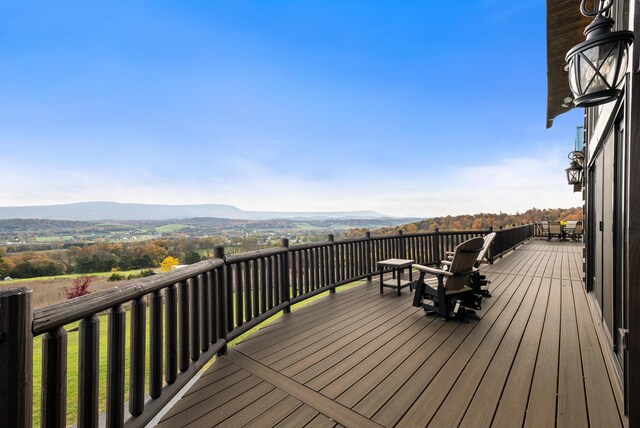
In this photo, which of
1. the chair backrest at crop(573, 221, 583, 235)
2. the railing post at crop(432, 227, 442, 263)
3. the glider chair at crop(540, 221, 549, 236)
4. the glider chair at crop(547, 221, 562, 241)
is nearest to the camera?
the railing post at crop(432, 227, 442, 263)

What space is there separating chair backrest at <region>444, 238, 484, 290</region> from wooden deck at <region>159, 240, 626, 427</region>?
0.47 m

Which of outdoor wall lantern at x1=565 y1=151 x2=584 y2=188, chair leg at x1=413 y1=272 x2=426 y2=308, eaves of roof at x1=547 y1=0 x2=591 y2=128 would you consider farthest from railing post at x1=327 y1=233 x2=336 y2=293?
outdoor wall lantern at x1=565 y1=151 x2=584 y2=188

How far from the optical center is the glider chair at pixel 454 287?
3.41 metres

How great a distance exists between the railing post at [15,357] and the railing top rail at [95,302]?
9 cm

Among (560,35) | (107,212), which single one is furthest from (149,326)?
(107,212)

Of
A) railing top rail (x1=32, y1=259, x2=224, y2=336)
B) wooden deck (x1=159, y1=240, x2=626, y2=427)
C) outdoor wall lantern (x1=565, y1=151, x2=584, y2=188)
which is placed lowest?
wooden deck (x1=159, y1=240, x2=626, y2=427)

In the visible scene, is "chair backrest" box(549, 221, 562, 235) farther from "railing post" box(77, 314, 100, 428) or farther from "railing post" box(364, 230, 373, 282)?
"railing post" box(77, 314, 100, 428)

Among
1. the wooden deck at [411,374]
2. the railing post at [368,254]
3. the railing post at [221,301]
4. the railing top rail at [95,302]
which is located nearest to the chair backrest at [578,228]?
the wooden deck at [411,374]

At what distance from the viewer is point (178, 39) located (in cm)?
2048

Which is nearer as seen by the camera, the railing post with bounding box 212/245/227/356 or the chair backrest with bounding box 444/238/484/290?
the railing post with bounding box 212/245/227/356

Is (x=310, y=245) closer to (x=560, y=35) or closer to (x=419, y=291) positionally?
(x=419, y=291)

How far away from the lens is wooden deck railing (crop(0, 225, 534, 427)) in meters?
0.90

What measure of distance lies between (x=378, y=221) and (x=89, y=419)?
18.8 m

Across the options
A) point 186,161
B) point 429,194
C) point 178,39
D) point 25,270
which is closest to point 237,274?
point 25,270
